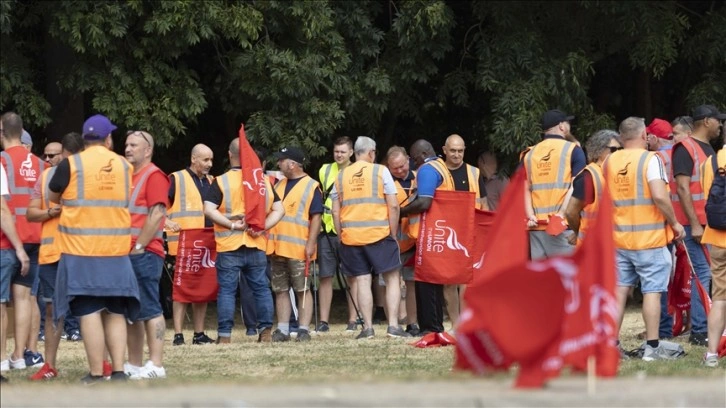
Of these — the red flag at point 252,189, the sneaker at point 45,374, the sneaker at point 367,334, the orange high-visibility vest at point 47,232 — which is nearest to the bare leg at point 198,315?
the red flag at point 252,189

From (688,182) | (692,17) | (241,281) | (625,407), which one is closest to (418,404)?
(625,407)

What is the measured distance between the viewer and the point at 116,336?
10.7 metres

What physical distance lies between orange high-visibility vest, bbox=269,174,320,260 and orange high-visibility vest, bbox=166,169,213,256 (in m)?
0.83

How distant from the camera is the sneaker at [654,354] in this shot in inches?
494

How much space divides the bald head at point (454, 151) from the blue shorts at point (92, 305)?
5.68 meters

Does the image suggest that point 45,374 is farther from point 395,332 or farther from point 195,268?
point 395,332

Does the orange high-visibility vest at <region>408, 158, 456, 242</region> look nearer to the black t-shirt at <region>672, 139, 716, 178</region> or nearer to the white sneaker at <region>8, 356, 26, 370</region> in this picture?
the black t-shirt at <region>672, 139, 716, 178</region>

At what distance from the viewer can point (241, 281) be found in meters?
16.5

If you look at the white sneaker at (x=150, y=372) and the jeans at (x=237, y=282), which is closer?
the white sneaker at (x=150, y=372)

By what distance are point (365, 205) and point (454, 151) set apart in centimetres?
112

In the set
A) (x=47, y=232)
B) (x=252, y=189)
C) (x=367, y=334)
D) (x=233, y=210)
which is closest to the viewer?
(x=47, y=232)

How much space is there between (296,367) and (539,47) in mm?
8947

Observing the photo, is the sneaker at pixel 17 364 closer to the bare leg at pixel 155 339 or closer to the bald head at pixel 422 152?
the bare leg at pixel 155 339

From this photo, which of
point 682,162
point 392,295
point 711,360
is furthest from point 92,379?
point 682,162
